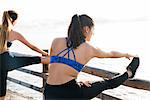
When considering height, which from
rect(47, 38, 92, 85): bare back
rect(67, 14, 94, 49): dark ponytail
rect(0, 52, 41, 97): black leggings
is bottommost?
rect(0, 52, 41, 97): black leggings

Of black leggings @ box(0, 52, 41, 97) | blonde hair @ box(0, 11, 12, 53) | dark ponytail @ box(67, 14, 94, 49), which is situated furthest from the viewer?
black leggings @ box(0, 52, 41, 97)

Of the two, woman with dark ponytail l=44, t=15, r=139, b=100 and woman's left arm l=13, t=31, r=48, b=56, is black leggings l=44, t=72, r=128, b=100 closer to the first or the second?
woman with dark ponytail l=44, t=15, r=139, b=100

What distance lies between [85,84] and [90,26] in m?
0.66

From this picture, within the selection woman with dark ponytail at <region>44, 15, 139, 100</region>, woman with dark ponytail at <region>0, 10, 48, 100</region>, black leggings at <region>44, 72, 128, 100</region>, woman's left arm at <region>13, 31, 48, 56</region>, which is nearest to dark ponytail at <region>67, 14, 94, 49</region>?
woman with dark ponytail at <region>44, 15, 139, 100</region>

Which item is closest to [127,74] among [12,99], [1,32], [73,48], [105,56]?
[105,56]

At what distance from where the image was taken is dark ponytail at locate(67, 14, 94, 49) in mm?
4035

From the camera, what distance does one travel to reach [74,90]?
4.09 meters

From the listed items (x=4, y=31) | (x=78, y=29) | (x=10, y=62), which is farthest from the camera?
(x=10, y=62)

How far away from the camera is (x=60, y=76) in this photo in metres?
4.11

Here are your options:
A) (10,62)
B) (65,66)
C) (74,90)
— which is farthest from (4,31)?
(74,90)

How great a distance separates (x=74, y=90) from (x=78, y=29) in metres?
0.64

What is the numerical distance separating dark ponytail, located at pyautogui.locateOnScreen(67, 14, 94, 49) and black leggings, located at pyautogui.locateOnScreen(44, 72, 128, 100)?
0.41 metres

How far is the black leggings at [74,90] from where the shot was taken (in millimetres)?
4070

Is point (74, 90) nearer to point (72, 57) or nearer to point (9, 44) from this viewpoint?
point (72, 57)
